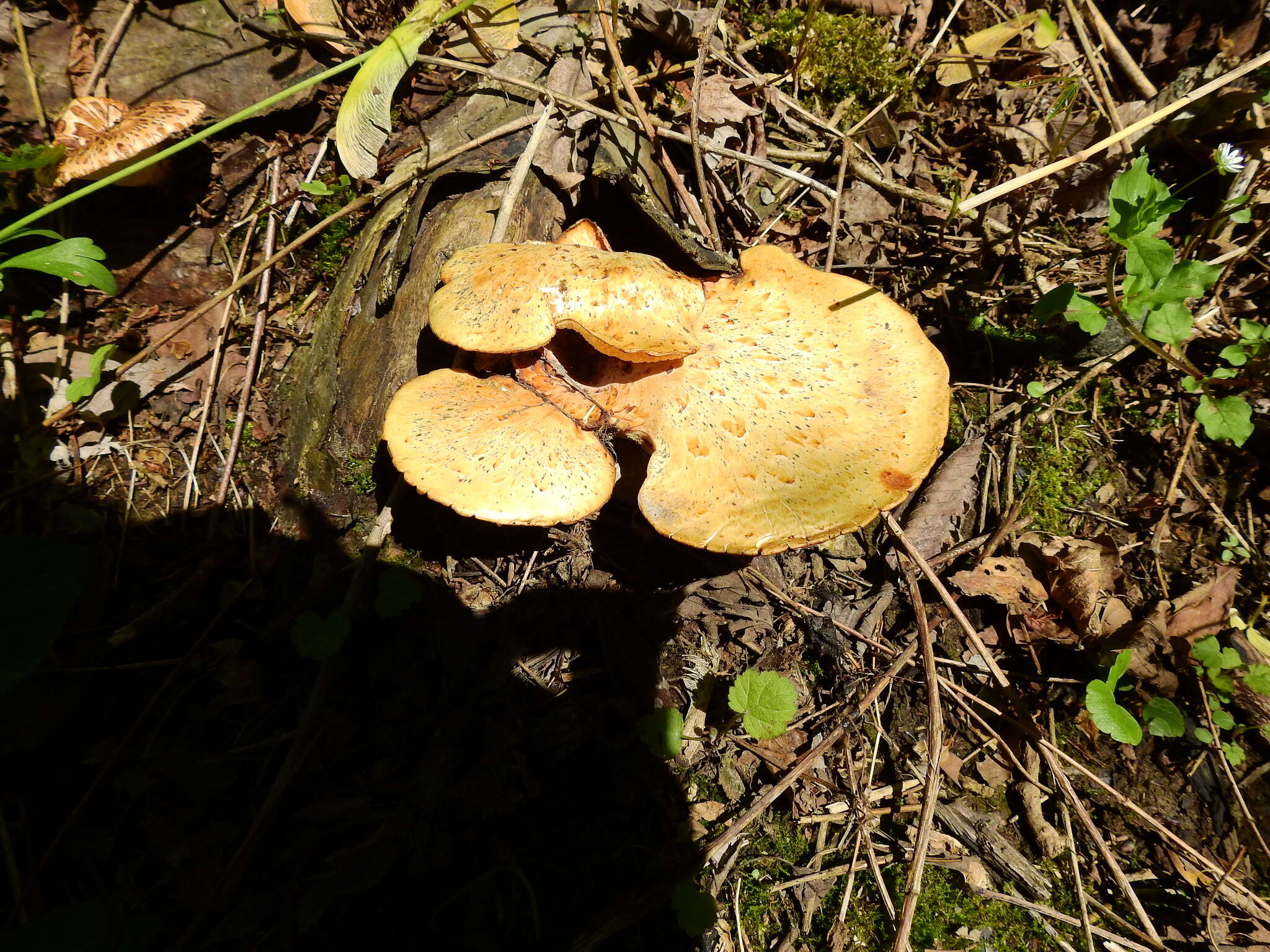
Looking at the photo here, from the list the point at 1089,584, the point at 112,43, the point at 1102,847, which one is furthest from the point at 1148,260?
the point at 112,43

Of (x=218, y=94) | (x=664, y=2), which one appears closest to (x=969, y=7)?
(x=664, y=2)

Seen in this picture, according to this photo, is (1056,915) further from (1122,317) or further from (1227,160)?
(1227,160)

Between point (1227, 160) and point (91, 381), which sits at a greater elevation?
point (1227, 160)

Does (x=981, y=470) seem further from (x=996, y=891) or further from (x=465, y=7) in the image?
(x=465, y=7)

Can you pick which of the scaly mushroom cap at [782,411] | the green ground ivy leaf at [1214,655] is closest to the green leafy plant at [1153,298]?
the scaly mushroom cap at [782,411]

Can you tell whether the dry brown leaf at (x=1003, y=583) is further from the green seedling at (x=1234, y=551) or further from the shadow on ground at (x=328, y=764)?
the shadow on ground at (x=328, y=764)

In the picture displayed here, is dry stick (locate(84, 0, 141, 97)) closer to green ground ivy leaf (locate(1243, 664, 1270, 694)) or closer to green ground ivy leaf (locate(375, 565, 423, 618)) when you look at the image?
green ground ivy leaf (locate(375, 565, 423, 618))

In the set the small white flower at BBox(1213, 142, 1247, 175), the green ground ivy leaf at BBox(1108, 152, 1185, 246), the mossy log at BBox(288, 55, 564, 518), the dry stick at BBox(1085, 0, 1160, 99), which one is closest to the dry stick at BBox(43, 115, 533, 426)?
the mossy log at BBox(288, 55, 564, 518)
